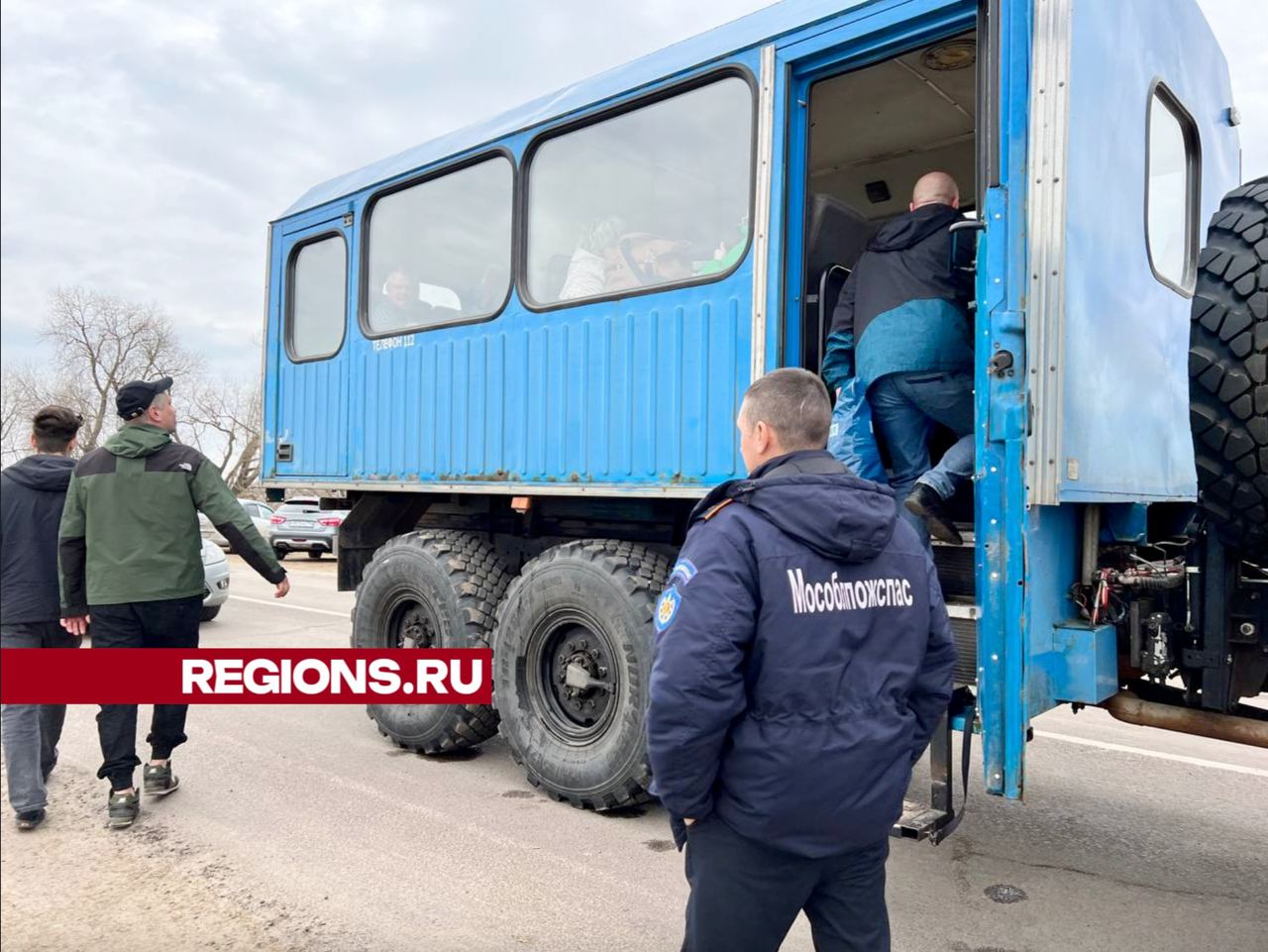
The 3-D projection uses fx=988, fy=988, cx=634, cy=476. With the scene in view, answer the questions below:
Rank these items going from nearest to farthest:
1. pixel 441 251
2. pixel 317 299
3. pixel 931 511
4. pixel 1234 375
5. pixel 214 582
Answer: pixel 1234 375 < pixel 931 511 < pixel 441 251 < pixel 317 299 < pixel 214 582

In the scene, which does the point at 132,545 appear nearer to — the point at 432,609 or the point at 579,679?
the point at 432,609

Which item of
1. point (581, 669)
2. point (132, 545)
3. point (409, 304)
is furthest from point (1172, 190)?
point (132, 545)

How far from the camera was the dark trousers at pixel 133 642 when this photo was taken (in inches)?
165

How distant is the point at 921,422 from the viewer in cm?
369

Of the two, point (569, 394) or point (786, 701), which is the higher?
point (569, 394)

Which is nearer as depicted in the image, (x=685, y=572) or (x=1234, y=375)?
(x=685, y=572)

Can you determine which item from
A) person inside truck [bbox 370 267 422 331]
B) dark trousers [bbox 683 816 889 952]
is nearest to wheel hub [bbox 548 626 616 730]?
person inside truck [bbox 370 267 422 331]

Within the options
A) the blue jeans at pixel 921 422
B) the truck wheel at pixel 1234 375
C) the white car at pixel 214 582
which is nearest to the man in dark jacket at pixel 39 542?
the blue jeans at pixel 921 422

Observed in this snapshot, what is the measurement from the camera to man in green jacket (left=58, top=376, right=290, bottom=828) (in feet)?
13.9

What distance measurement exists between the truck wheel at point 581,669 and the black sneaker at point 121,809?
5.39 feet

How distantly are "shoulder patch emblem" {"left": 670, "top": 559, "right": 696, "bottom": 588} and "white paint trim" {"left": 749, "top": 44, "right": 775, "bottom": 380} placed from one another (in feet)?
6.69

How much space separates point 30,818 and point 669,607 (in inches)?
97.4

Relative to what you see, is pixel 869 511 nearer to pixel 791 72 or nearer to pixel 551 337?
pixel 791 72

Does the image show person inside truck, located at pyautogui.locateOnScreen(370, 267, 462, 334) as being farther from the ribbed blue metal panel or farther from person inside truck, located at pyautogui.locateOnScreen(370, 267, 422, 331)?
the ribbed blue metal panel
